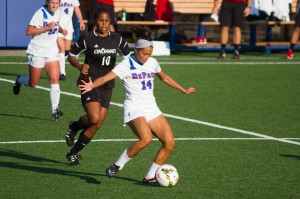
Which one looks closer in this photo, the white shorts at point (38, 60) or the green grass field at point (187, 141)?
the green grass field at point (187, 141)

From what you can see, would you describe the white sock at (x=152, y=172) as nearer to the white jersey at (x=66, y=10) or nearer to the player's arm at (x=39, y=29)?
the player's arm at (x=39, y=29)

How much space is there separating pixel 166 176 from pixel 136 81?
120 cm

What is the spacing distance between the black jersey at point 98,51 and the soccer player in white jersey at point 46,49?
3531 mm

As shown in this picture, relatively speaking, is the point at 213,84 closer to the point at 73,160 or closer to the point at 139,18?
the point at 139,18

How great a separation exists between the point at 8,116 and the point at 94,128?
460 centimetres

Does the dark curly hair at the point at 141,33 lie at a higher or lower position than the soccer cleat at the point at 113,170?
higher

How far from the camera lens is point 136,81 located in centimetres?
1153

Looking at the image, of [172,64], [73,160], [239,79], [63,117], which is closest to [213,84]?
[239,79]

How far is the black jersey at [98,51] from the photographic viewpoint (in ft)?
41.8

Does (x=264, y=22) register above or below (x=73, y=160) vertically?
above

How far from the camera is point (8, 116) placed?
55.6 ft

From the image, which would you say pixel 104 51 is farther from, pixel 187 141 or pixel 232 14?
pixel 232 14

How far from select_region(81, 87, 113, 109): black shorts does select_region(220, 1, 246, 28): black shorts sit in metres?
13.6

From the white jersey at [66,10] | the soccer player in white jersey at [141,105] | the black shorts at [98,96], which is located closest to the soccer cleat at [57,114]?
the black shorts at [98,96]
